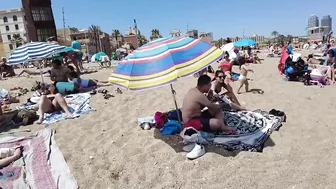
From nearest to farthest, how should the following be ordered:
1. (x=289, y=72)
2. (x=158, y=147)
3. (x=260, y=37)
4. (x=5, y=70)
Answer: (x=158, y=147) < (x=289, y=72) < (x=5, y=70) < (x=260, y=37)

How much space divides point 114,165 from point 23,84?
8346 millimetres

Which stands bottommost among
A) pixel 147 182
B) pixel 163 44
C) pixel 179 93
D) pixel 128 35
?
pixel 147 182

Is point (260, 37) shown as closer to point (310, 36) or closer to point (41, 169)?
point (310, 36)

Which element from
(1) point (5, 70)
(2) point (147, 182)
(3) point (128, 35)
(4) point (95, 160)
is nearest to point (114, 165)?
(4) point (95, 160)

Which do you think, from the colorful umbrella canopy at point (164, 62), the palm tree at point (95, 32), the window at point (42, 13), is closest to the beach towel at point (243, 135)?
the colorful umbrella canopy at point (164, 62)

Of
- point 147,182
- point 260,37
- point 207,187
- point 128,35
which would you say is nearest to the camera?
point 207,187

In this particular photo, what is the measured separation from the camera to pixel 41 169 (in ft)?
12.1

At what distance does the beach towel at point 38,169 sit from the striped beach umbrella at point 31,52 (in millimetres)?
3390

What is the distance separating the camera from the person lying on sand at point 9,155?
372 cm

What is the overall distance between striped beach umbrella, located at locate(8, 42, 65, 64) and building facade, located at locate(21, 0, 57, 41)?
35392mm

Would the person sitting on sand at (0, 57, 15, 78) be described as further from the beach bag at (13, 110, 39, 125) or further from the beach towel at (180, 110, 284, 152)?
the beach towel at (180, 110, 284, 152)

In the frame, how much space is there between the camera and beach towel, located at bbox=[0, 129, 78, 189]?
3.38m

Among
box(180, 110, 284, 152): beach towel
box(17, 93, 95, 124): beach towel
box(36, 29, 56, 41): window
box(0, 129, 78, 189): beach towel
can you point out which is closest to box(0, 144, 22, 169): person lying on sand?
box(0, 129, 78, 189): beach towel

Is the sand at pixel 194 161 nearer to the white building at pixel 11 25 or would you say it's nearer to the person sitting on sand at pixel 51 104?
the person sitting on sand at pixel 51 104
